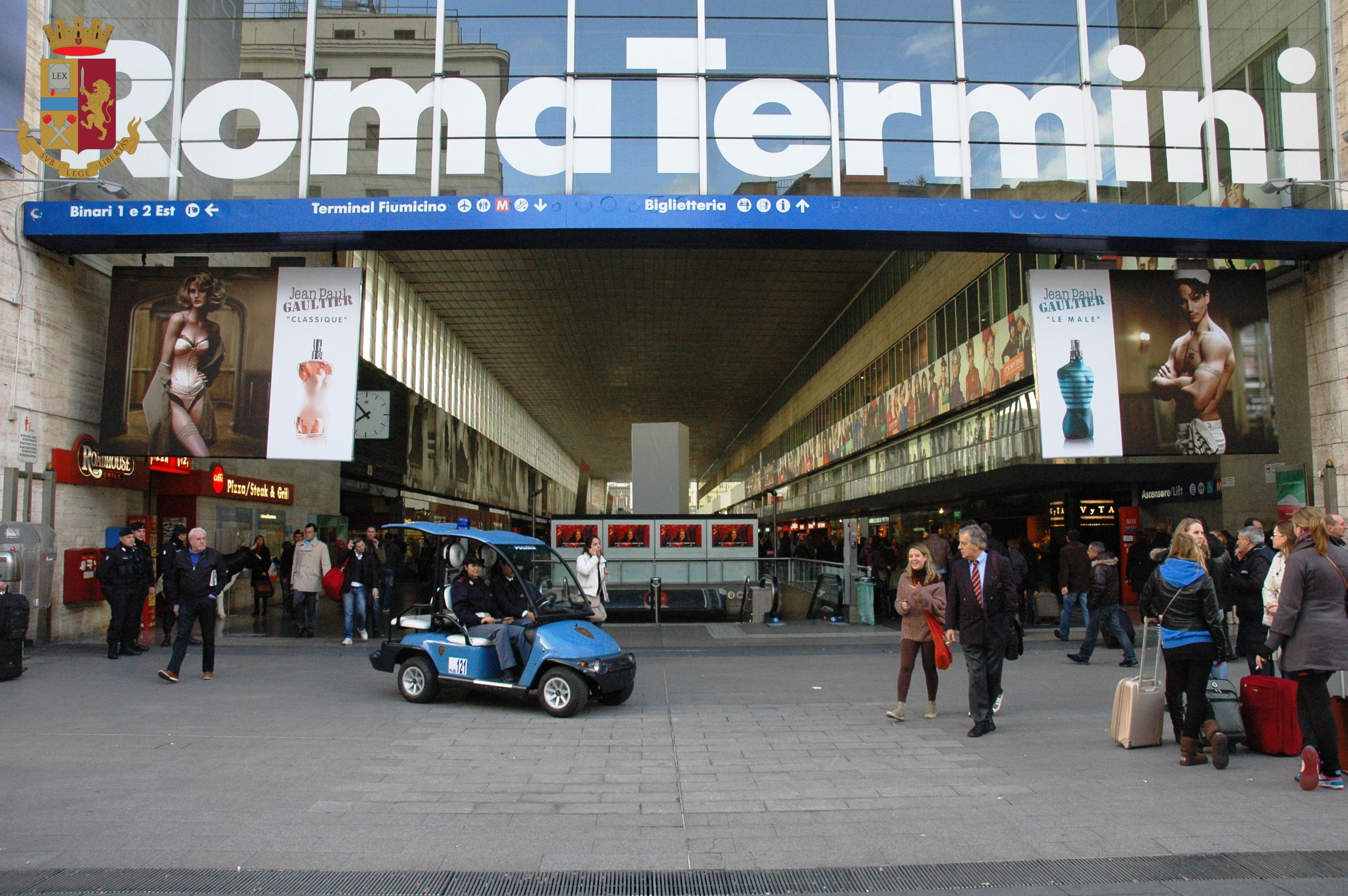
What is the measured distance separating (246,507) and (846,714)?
1596 cm

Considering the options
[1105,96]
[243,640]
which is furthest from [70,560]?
[1105,96]

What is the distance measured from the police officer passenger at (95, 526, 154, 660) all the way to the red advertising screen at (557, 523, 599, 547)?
810cm

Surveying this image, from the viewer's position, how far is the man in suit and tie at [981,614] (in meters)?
7.30

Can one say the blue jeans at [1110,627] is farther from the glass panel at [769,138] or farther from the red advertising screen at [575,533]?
the red advertising screen at [575,533]

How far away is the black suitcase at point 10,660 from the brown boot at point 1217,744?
11358 millimetres

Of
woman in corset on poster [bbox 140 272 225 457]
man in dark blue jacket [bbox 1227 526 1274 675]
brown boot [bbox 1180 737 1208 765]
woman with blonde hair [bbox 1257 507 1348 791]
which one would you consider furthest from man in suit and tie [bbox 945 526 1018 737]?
woman in corset on poster [bbox 140 272 225 457]

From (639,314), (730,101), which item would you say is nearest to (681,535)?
(730,101)

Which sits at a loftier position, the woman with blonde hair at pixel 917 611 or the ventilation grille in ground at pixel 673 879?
the woman with blonde hair at pixel 917 611

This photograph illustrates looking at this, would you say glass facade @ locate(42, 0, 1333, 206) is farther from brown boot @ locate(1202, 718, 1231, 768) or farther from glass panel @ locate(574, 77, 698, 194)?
brown boot @ locate(1202, 718, 1231, 768)

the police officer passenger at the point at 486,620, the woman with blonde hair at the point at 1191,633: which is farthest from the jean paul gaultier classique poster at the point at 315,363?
the woman with blonde hair at the point at 1191,633

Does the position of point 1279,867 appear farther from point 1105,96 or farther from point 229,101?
point 229,101

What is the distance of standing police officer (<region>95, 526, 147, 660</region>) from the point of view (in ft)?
37.7

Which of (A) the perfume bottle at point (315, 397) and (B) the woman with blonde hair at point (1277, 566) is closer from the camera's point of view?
(B) the woman with blonde hair at point (1277, 566)

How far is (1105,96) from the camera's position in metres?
14.1
